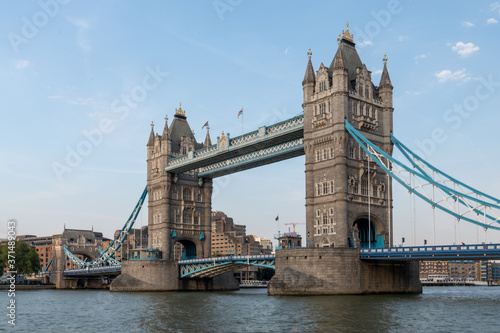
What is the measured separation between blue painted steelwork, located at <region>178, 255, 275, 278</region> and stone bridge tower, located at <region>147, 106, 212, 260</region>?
6.38 metres

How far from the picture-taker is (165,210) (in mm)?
99812

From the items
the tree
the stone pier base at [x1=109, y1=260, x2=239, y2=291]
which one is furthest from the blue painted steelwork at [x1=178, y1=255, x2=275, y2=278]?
the tree

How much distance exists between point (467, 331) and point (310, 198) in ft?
124

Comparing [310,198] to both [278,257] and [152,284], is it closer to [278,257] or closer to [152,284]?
[278,257]

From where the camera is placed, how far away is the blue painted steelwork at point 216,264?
253 feet

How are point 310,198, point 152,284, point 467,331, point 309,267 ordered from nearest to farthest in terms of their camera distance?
point 467,331 → point 309,267 → point 310,198 → point 152,284

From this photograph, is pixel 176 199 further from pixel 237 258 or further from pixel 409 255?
pixel 409 255

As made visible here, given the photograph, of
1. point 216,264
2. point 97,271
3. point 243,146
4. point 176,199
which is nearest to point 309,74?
point 243,146

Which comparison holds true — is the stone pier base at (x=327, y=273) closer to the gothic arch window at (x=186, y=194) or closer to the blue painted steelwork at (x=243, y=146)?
the blue painted steelwork at (x=243, y=146)

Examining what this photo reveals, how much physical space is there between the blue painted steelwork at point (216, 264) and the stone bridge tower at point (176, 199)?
6382 mm

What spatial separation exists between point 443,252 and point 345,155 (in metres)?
16.5

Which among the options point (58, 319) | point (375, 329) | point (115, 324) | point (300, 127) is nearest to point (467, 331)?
point (375, 329)

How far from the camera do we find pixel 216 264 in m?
87.5

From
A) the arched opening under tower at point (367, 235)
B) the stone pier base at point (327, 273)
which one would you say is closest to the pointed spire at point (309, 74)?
the arched opening under tower at point (367, 235)
